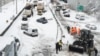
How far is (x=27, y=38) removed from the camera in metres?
29.7

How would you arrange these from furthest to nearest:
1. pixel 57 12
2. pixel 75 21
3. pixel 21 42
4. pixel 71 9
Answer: pixel 71 9 → pixel 57 12 → pixel 75 21 → pixel 21 42

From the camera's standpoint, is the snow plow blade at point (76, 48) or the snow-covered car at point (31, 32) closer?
the snow plow blade at point (76, 48)

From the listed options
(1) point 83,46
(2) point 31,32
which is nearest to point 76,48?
(1) point 83,46

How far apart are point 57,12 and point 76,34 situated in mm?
21139

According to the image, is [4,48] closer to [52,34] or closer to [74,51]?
[74,51]

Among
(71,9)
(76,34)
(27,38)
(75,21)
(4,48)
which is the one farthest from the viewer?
(71,9)

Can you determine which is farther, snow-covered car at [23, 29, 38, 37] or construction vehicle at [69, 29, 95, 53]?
snow-covered car at [23, 29, 38, 37]

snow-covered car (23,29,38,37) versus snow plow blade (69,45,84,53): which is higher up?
snow-covered car (23,29,38,37)

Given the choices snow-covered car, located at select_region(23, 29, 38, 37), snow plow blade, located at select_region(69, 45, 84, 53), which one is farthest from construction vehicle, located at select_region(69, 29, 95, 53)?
snow-covered car, located at select_region(23, 29, 38, 37)

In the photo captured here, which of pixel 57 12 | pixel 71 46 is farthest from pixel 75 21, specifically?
pixel 71 46

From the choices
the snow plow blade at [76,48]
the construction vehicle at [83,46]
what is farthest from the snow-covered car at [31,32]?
the snow plow blade at [76,48]

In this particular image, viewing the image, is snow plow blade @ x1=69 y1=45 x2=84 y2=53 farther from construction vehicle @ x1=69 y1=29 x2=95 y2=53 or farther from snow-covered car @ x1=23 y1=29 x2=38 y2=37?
snow-covered car @ x1=23 y1=29 x2=38 y2=37

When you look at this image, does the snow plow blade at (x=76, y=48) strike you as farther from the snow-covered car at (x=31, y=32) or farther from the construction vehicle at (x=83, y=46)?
the snow-covered car at (x=31, y=32)

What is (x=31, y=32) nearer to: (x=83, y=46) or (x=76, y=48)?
(x=76, y=48)
